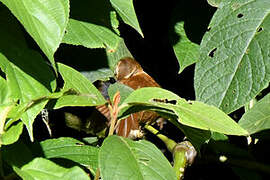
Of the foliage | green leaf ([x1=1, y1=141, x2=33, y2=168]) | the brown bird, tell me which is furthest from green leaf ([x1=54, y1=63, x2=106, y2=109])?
the brown bird

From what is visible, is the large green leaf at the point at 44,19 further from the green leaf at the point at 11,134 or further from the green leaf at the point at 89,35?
the green leaf at the point at 89,35

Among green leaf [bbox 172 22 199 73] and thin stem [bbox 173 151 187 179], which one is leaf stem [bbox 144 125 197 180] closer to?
thin stem [bbox 173 151 187 179]

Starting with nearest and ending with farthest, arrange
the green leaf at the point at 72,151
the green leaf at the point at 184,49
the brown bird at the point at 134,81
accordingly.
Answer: the green leaf at the point at 72,151, the brown bird at the point at 134,81, the green leaf at the point at 184,49

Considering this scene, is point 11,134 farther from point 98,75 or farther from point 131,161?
point 98,75

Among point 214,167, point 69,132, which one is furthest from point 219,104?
point 214,167

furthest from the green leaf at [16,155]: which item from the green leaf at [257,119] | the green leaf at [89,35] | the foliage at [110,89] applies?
the green leaf at [257,119]

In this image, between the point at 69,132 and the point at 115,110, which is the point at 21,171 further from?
the point at 69,132
